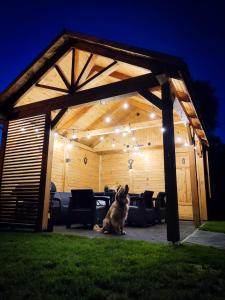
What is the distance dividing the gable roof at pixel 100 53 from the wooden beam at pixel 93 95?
306 mm

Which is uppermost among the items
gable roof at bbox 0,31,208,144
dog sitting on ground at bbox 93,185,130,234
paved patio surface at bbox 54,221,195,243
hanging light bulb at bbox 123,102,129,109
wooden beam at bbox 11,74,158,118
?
hanging light bulb at bbox 123,102,129,109

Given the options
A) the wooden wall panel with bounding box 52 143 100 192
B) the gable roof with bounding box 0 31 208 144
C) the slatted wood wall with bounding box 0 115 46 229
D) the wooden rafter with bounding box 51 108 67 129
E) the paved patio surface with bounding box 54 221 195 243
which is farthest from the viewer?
the wooden wall panel with bounding box 52 143 100 192

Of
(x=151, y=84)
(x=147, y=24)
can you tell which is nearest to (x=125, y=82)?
(x=151, y=84)

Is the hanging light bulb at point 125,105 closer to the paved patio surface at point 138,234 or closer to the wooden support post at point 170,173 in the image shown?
the wooden support post at point 170,173

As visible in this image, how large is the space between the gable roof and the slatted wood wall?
105cm

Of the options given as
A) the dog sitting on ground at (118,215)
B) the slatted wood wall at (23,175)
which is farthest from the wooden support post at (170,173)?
the slatted wood wall at (23,175)

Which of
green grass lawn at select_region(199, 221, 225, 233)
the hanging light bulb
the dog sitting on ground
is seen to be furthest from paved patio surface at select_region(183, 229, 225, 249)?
the hanging light bulb

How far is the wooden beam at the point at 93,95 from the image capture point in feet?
17.6

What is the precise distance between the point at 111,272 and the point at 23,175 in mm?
4738

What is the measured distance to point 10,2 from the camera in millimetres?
40812

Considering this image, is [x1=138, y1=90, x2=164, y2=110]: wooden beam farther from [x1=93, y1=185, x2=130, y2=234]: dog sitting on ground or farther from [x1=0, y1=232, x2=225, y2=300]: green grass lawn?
[x1=0, y1=232, x2=225, y2=300]: green grass lawn

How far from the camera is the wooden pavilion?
4875mm

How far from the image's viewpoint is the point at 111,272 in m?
2.48

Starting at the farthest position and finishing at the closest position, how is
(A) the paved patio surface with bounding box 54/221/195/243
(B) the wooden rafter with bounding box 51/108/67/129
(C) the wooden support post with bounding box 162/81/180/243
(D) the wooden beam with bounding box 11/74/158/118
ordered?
(B) the wooden rafter with bounding box 51/108/67/129, (D) the wooden beam with bounding box 11/74/158/118, (A) the paved patio surface with bounding box 54/221/195/243, (C) the wooden support post with bounding box 162/81/180/243
